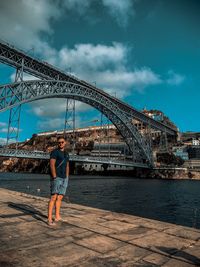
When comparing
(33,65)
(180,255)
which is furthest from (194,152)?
(180,255)

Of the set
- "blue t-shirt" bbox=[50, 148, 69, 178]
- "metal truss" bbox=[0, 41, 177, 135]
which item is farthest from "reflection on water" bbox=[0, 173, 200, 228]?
"metal truss" bbox=[0, 41, 177, 135]

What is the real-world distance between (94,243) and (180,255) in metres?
1.43

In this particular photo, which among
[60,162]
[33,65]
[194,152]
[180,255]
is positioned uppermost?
[33,65]

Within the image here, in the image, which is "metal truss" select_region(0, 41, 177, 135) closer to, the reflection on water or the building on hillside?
the reflection on water

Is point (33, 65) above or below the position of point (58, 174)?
above

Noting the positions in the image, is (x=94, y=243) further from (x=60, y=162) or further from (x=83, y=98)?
(x=83, y=98)

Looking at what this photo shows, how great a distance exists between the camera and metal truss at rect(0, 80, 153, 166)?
40.2 metres

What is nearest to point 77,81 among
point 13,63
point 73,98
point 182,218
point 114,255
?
point 73,98

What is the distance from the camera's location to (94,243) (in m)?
4.59

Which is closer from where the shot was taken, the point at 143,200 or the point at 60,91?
the point at 143,200

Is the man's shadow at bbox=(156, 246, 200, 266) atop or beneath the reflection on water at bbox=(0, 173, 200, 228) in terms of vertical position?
atop

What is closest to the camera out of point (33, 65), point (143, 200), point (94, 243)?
point (94, 243)

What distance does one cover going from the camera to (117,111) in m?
67.5

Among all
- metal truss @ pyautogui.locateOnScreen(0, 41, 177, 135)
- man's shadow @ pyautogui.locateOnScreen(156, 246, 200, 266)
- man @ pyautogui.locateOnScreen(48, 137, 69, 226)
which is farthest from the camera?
metal truss @ pyautogui.locateOnScreen(0, 41, 177, 135)
